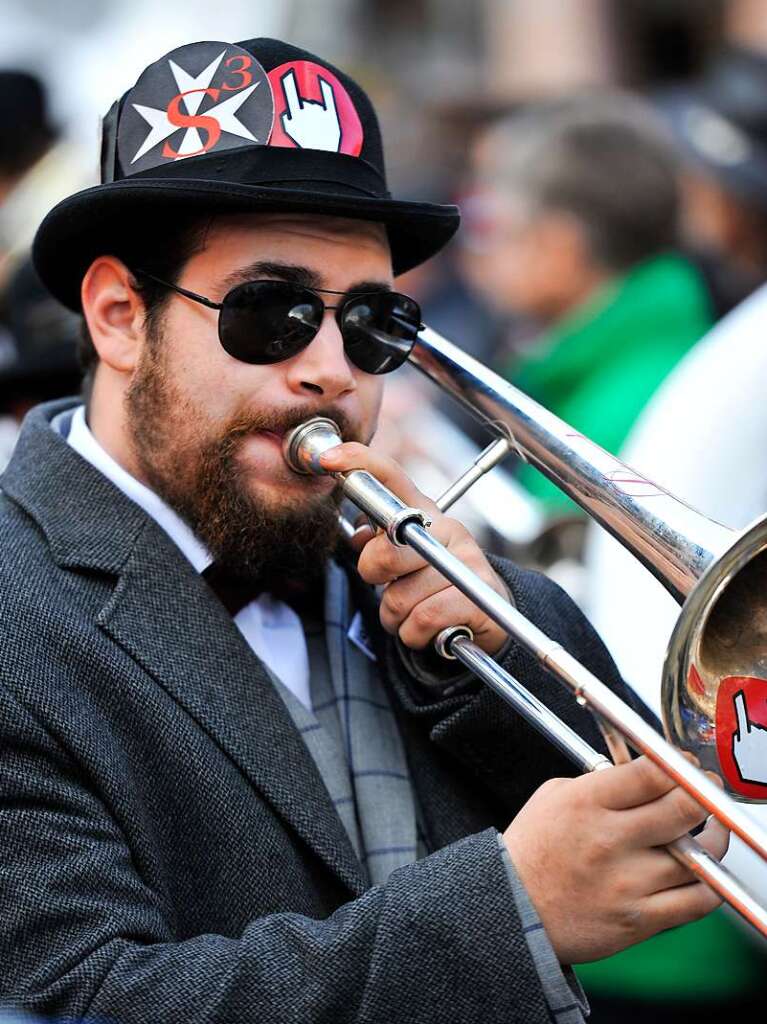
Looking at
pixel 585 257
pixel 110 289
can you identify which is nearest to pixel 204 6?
pixel 585 257

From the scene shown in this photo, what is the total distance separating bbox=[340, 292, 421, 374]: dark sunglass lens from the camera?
2.51m

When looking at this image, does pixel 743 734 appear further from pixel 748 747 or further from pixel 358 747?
pixel 358 747

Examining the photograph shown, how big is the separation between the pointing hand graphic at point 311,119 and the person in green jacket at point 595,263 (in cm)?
226

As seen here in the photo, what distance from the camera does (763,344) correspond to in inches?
159

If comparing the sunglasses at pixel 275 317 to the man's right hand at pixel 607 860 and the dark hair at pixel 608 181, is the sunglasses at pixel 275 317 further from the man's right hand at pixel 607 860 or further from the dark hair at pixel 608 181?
the dark hair at pixel 608 181

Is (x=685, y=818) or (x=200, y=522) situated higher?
(x=200, y=522)

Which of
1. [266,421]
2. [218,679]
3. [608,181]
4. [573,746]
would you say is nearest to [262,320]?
[266,421]

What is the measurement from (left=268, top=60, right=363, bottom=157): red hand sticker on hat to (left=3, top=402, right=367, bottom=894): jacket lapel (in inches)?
23.8

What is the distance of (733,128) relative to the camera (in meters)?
5.57

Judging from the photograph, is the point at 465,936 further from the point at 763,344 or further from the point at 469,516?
the point at 469,516

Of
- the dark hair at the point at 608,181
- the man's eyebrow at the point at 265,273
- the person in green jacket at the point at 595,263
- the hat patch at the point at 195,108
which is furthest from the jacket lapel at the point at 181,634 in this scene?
the dark hair at the point at 608,181

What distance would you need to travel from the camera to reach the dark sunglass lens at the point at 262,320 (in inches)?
94.5

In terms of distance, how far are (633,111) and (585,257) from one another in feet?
2.26

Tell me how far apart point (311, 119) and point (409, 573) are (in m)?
0.71
